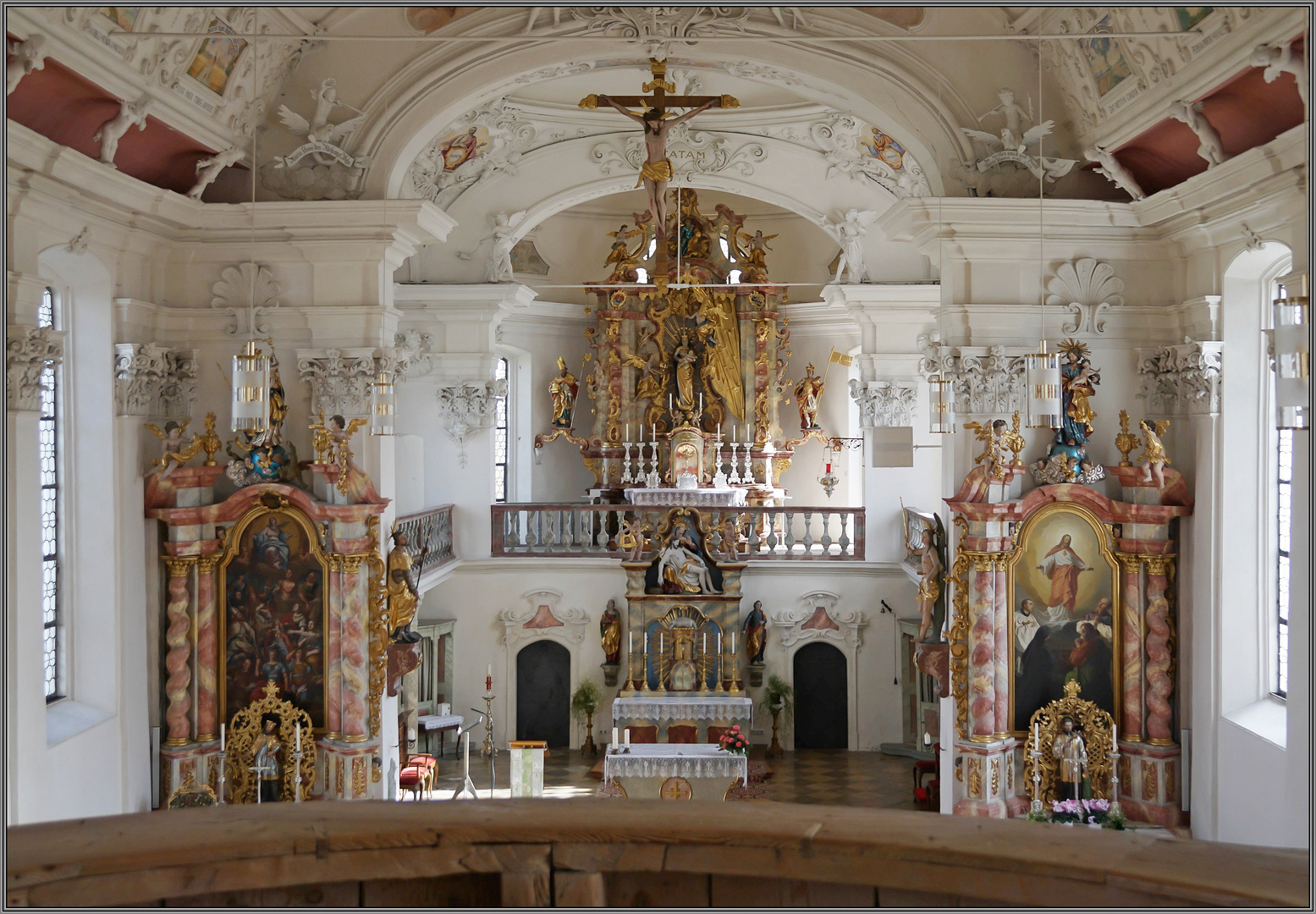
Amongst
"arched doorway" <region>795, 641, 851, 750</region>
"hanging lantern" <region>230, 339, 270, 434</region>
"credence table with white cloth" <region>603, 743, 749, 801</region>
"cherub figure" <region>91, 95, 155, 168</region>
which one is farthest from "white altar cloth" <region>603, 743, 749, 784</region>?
"cherub figure" <region>91, 95, 155, 168</region>

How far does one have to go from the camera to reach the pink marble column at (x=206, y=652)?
10.9 metres

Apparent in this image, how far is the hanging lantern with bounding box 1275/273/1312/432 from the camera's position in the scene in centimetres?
521

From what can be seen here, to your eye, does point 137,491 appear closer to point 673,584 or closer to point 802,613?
point 673,584

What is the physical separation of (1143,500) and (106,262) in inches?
402

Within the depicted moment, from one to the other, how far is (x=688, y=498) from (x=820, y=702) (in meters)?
3.98

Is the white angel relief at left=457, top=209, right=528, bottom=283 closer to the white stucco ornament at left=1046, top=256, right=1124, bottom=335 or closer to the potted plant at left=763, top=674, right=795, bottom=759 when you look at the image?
the potted plant at left=763, top=674, right=795, bottom=759

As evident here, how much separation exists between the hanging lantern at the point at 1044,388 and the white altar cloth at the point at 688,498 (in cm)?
796

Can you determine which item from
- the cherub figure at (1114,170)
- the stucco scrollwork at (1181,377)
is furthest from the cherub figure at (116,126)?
the stucco scrollwork at (1181,377)

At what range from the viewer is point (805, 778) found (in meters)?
15.9

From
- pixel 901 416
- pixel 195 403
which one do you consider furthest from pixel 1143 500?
pixel 195 403

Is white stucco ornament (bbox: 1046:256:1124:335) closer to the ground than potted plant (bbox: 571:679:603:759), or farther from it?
farther from it

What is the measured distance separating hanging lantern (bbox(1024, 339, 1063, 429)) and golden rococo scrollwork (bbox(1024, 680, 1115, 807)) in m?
3.26

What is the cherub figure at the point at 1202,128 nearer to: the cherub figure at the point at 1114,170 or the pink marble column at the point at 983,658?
the cherub figure at the point at 1114,170

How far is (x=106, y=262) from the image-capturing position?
1015 cm
